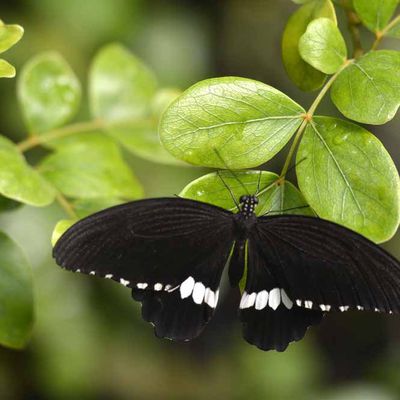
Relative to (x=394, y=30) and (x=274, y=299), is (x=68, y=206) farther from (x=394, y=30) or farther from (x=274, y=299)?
(x=394, y=30)

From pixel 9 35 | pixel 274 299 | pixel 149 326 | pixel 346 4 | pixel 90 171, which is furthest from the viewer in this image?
pixel 149 326

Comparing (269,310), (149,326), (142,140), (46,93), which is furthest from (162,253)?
(149,326)

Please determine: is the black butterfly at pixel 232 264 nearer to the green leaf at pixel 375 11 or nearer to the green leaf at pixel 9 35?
the green leaf at pixel 9 35

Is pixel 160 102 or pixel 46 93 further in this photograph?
pixel 160 102

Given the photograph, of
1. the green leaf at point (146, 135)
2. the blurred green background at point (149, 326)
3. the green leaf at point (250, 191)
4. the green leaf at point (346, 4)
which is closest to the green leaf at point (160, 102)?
the green leaf at point (146, 135)

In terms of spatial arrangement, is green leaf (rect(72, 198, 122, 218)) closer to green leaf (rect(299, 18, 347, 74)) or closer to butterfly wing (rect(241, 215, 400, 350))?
butterfly wing (rect(241, 215, 400, 350))

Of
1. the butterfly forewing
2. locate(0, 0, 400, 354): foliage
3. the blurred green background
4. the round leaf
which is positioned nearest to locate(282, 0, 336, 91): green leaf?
locate(0, 0, 400, 354): foliage

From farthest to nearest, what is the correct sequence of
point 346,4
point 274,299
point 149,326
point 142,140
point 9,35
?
point 149,326 < point 142,140 < point 346,4 < point 274,299 < point 9,35
